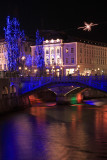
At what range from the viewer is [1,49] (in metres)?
88.2

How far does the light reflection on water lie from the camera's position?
22.8 metres

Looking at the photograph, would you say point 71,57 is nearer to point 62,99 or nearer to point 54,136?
point 62,99

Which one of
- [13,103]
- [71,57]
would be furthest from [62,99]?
[71,57]

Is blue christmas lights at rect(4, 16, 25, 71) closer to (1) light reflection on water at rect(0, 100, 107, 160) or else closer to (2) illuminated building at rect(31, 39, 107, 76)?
(2) illuminated building at rect(31, 39, 107, 76)

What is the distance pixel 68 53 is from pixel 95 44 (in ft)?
28.9

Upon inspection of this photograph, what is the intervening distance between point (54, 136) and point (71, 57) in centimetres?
5009

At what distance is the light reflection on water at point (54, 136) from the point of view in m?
22.8

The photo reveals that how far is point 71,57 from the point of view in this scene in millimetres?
77062

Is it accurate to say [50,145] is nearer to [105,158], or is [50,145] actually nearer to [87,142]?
[87,142]

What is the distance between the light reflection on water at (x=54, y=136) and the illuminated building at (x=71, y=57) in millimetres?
35966

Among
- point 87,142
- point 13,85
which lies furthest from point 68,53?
point 87,142

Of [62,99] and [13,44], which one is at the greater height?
[13,44]

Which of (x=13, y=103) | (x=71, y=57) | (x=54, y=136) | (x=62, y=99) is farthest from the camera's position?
(x=71, y=57)

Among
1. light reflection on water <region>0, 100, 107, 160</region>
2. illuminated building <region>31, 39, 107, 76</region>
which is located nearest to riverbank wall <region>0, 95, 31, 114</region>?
light reflection on water <region>0, 100, 107, 160</region>
